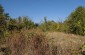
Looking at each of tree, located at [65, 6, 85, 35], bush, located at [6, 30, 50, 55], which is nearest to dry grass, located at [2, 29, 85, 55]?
bush, located at [6, 30, 50, 55]

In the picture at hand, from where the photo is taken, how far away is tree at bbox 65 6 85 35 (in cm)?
2383

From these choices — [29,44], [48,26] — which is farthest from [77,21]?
[29,44]

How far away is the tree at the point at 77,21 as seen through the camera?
2383 centimetres

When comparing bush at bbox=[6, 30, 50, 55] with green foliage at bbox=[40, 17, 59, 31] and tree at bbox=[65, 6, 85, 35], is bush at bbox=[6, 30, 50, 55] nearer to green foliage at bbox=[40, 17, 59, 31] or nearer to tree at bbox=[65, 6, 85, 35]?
Answer: tree at bbox=[65, 6, 85, 35]

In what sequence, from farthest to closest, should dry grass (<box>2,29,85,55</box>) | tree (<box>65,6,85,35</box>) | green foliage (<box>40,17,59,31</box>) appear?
green foliage (<box>40,17,59,31</box>) < tree (<box>65,6,85,35</box>) < dry grass (<box>2,29,85,55</box>)

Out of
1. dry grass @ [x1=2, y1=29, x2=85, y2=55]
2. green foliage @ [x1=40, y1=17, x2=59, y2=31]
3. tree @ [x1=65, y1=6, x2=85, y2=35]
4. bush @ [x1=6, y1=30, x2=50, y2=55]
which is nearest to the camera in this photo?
dry grass @ [x1=2, y1=29, x2=85, y2=55]

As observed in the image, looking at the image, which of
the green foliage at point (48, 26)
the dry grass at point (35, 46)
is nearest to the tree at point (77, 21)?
the green foliage at point (48, 26)

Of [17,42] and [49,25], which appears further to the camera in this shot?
[49,25]

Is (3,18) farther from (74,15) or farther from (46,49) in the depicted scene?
(74,15)

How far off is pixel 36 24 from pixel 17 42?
22255 millimetres

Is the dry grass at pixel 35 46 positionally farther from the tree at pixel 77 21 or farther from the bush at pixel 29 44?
the tree at pixel 77 21

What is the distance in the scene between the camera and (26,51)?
31.9ft

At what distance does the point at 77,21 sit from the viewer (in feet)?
80.2

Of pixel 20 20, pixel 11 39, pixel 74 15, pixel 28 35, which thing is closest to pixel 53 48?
pixel 28 35
